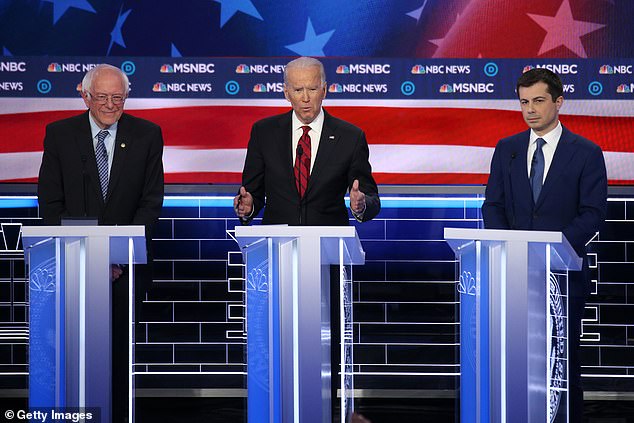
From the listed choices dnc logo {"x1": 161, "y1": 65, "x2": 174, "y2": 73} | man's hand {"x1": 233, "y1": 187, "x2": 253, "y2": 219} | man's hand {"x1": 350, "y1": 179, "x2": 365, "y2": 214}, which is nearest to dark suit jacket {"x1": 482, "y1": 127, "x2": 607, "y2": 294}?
man's hand {"x1": 350, "y1": 179, "x2": 365, "y2": 214}

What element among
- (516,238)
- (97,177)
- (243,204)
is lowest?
(516,238)

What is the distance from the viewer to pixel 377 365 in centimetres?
597

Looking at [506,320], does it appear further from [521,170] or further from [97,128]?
[97,128]

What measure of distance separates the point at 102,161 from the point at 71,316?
98 cm

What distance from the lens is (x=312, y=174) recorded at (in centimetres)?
411

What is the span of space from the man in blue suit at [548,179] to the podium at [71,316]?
1.54 m

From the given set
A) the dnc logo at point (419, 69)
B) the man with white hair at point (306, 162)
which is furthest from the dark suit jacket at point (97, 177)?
the dnc logo at point (419, 69)

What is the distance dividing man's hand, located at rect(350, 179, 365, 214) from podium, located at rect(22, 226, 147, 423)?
0.78 metres

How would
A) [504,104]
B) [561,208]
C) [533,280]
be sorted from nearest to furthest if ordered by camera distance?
[533,280] → [561,208] → [504,104]

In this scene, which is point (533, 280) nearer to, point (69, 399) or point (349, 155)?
point (349, 155)

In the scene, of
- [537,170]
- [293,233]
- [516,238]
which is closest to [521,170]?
[537,170]

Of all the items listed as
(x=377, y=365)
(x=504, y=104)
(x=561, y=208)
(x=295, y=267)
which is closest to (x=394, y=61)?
(x=504, y=104)

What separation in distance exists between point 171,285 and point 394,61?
176 cm

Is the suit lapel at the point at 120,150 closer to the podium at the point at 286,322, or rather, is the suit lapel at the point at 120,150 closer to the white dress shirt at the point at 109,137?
the white dress shirt at the point at 109,137
